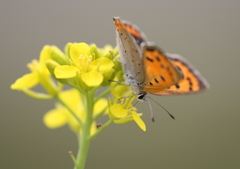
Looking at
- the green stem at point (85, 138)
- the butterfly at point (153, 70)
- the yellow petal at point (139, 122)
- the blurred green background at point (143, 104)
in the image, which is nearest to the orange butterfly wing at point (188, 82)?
the butterfly at point (153, 70)

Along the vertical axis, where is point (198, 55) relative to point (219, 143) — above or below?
above

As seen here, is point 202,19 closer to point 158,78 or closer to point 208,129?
point 208,129

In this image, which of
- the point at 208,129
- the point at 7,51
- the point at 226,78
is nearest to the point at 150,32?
the point at 226,78

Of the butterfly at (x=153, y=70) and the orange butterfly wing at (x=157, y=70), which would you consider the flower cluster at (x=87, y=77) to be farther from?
the orange butterfly wing at (x=157, y=70)

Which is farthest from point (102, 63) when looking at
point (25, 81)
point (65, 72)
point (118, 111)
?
point (25, 81)

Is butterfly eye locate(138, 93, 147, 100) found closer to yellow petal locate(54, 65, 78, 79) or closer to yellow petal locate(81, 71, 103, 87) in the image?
yellow petal locate(81, 71, 103, 87)

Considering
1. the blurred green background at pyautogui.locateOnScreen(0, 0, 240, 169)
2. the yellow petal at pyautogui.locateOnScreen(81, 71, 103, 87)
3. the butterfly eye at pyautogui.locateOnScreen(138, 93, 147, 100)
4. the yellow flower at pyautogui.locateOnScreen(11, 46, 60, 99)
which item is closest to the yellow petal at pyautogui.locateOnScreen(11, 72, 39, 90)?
the yellow flower at pyautogui.locateOnScreen(11, 46, 60, 99)
